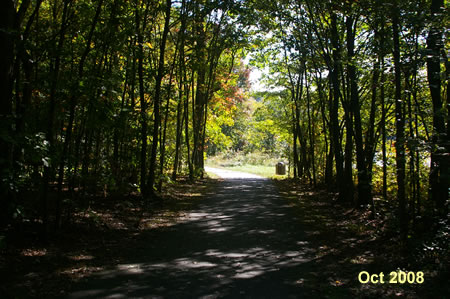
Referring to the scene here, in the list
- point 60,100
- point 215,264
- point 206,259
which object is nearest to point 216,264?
point 215,264

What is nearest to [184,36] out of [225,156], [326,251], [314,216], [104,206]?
[104,206]

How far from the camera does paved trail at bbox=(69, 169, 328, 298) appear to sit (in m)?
4.70

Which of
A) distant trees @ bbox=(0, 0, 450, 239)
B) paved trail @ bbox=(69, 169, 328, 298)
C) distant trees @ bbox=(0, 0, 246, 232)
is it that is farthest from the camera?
distant trees @ bbox=(0, 0, 450, 239)

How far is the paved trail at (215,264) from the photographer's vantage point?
4.70m

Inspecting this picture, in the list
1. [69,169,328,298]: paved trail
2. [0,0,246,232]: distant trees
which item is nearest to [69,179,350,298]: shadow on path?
[69,169,328,298]: paved trail

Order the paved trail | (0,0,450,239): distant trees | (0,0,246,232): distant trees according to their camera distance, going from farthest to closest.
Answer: (0,0,450,239): distant trees → (0,0,246,232): distant trees → the paved trail

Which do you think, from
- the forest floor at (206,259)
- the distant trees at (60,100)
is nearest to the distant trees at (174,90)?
the distant trees at (60,100)

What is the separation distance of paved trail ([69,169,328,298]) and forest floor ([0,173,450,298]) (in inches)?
0.6

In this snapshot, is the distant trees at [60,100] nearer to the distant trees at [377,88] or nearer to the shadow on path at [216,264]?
the shadow on path at [216,264]

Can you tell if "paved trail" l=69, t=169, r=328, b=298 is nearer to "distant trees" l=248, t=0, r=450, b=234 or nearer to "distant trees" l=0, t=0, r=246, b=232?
"distant trees" l=0, t=0, r=246, b=232

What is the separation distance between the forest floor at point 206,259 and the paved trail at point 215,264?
0.02 metres

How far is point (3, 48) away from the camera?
225 inches

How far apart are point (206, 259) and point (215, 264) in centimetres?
34

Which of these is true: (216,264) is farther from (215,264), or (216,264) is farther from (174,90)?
(174,90)
